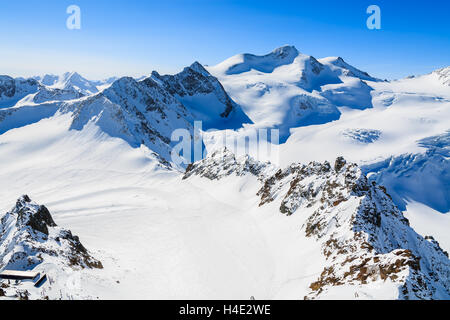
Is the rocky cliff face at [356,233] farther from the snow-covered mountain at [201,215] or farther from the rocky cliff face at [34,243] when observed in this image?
the rocky cliff face at [34,243]

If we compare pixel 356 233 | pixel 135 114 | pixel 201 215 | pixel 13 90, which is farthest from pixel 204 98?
pixel 356 233

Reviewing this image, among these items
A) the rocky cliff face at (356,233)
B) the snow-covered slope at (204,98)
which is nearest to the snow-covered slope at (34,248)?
the rocky cliff face at (356,233)

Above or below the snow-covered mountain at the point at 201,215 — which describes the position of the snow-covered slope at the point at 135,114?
above

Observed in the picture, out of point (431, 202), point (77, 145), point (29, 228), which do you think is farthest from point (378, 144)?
point (29, 228)

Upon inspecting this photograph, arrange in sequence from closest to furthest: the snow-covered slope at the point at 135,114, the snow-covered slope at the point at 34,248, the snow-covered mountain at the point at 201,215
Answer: the snow-covered slope at the point at 34,248
the snow-covered mountain at the point at 201,215
the snow-covered slope at the point at 135,114
